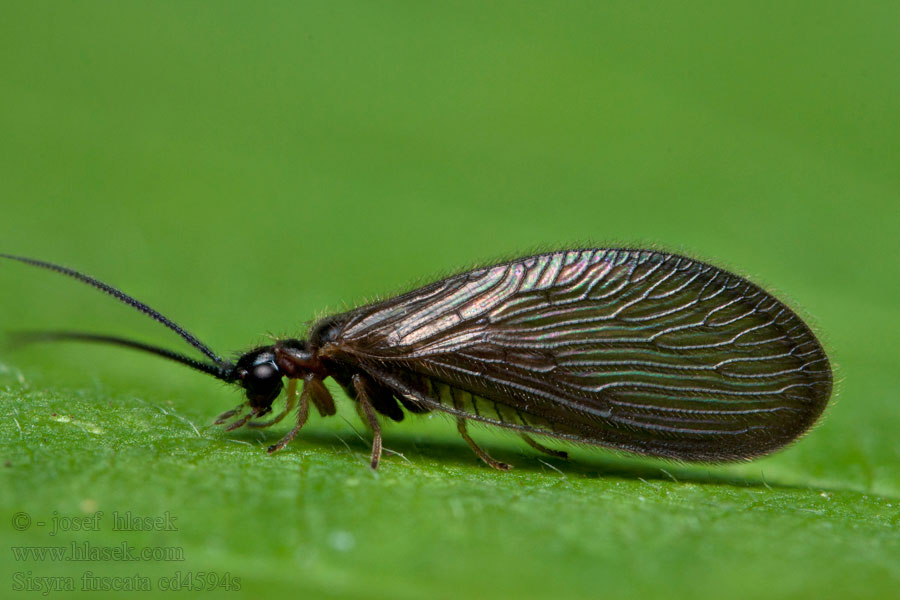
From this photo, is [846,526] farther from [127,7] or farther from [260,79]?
[127,7]

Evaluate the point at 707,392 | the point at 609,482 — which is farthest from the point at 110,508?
the point at 707,392

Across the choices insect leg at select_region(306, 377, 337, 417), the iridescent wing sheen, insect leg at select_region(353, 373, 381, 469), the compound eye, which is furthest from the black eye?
the iridescent wing sheen

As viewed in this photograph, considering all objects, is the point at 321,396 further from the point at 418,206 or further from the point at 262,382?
the point at 418,206

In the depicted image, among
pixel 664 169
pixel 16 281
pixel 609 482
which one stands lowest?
pixel 609 482

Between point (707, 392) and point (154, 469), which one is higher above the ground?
point (707, 392)

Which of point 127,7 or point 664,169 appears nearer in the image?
point 664,169

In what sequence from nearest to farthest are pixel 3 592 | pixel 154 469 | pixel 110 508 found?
pixel 3 592
pixel 110 508
pixel 154 469

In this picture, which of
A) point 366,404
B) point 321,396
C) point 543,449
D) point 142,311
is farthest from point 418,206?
point 142,311
